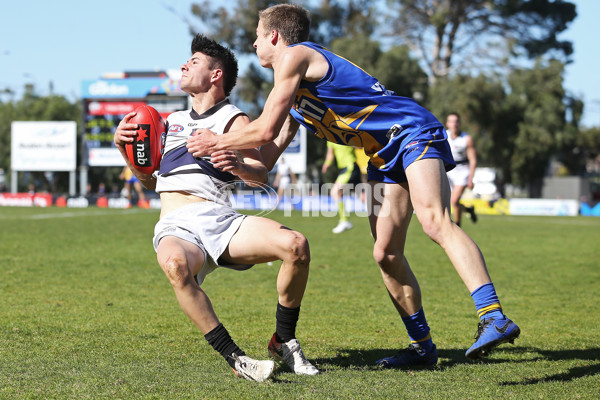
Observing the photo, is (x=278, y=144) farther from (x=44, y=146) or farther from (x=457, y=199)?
(x=44, y=146)

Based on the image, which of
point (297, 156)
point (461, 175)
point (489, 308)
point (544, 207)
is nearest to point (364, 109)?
point (489, 308)

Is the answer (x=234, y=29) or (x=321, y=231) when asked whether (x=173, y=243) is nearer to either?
(x=321, y=231)

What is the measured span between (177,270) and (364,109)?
142 centimetres

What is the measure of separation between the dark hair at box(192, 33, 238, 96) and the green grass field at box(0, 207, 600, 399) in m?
1.84

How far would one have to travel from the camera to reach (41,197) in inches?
1358

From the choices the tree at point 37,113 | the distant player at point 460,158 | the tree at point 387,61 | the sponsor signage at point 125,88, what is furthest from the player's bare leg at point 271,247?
the tree at point 37,113

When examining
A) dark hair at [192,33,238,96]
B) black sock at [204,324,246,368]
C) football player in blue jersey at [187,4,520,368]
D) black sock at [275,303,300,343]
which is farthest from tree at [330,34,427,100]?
black sock at [204,324,246,368]

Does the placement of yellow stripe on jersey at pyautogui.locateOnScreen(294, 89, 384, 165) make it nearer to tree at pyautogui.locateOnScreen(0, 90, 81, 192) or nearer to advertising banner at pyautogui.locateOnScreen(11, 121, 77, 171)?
advertising banner at pyautogui.locateOnScreen(11, 121, 77, 171)

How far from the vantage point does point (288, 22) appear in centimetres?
419

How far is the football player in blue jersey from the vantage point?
12.6ft

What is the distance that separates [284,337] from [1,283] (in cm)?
465

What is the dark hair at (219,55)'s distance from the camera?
4.50m

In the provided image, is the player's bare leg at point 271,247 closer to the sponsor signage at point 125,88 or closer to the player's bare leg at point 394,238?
the player's bare leg at point 394,238

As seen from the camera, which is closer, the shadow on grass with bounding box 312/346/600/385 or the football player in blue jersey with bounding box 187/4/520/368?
the football player in blue jersey with bounding box 187/4/520/368
